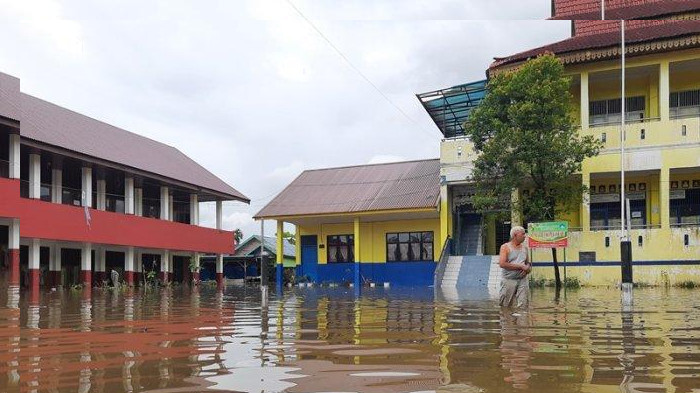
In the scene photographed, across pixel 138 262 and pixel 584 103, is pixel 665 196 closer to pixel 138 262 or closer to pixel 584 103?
pixel 584 103

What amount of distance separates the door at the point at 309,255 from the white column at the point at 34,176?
1544 centimetres

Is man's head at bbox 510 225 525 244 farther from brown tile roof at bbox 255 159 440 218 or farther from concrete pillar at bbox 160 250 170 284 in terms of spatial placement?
concrete pillar at bbox 160 250 170 284

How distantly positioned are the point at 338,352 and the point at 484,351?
1159mm

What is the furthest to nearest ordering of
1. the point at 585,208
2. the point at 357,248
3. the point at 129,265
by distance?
the point at 357,248 → the point at 129,265 → the point at 585,208

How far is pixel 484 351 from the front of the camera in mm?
5074

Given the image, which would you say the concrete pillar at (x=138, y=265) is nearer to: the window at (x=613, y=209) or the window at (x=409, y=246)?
the window at (x=409, y=246)

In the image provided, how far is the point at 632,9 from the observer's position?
29.0 meters

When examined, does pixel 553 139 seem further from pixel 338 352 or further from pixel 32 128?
pixel 338 352

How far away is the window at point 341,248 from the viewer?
34.1 meters

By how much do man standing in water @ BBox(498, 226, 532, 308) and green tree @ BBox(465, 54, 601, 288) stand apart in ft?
48.1

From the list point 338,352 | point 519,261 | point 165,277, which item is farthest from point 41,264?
point 338,352

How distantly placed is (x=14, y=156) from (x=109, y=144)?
7.40m

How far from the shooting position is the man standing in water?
8906 mm

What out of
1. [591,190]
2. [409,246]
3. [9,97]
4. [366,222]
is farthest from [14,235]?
[591,190]
